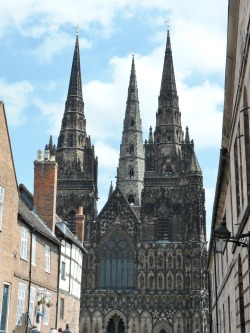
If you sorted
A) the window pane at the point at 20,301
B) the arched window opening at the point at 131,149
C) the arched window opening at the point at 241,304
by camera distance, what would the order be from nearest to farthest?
the arched window opening at the point at 241,304 → the window pane at the point at 20,301 → the arched window opening at the point at 131,149

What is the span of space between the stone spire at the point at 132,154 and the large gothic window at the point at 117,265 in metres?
13.7

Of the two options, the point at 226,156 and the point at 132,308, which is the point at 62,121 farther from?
the point at 226,156

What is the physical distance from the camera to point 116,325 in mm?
60469

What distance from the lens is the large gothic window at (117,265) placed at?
61062mm

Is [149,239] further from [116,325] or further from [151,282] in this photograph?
[116,325]

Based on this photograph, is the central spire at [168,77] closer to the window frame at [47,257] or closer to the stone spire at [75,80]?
the stone spire at [75,80]

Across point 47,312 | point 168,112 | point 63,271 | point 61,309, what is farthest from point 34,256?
point 168,112

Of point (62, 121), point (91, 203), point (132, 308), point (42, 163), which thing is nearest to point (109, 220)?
point (91, 203)

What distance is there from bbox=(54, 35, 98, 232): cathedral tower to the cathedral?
0.12 m

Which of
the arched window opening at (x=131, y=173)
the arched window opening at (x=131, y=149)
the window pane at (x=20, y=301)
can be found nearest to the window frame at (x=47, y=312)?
the window pane at (x=20, y=301)

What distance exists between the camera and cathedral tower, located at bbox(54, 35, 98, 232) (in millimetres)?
63719

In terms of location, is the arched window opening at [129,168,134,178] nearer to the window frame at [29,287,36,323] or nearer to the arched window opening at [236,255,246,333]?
the window frame at [29,287,36,323]


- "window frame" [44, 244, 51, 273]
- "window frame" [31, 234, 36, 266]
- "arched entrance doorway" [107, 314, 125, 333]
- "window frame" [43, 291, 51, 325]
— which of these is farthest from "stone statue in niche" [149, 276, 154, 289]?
"window frame" [31, 234, 36, 266]

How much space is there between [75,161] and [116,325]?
20144 mm
